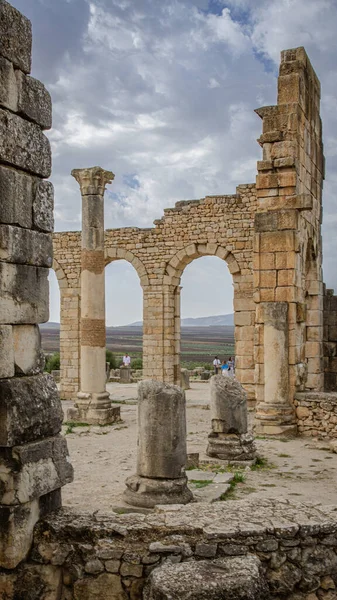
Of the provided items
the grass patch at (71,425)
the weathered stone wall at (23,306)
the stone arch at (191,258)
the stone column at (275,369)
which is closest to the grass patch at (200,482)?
the weathered stone wall at (23,306)

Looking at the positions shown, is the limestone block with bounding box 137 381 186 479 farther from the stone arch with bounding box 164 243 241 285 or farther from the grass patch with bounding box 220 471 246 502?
the stone arch with bounding box 164 243 241 285

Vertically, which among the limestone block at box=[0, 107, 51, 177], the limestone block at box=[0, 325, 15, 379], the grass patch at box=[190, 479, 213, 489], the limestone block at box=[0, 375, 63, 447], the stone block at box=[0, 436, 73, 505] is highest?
the limestone block at box=[0, 107, 51, 177]

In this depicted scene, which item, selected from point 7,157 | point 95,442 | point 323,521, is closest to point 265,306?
point 95,442

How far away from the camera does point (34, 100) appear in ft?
16.4

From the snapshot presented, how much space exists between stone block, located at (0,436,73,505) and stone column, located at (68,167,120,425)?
988 centimetres

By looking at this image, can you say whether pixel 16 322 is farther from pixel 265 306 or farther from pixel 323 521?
pixel 265 306

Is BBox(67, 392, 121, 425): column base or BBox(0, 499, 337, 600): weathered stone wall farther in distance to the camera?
BBox(67, 392, 121, 425): column base

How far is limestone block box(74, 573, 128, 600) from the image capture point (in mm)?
4652

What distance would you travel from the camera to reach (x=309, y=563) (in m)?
4.91

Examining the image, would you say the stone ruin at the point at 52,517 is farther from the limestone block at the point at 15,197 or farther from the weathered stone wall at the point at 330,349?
the weathered stone wall at the point at 330,349

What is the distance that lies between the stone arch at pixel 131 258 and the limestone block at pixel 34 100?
14.8 meters

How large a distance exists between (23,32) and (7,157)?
1.03 m

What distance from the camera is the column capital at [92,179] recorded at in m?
15.0

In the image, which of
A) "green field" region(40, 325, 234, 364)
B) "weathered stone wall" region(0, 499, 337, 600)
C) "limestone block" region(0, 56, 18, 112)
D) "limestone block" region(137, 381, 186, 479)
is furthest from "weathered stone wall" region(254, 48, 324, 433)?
"green field" region(40, 325, 234, 364)
